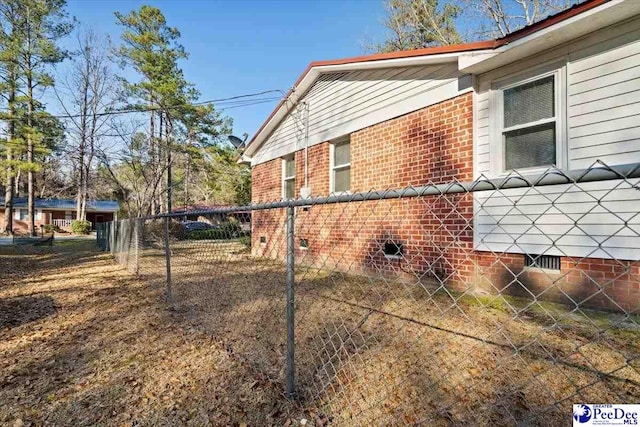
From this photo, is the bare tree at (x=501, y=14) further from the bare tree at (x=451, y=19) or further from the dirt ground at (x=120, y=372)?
the dirt ground at (x=120, y=372)

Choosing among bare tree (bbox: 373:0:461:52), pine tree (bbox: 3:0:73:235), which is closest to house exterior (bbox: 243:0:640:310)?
bare tree (bbox: 373:0:461:52)

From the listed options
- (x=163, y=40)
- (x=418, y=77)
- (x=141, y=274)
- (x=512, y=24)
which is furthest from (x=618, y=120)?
(x=163, y=40)

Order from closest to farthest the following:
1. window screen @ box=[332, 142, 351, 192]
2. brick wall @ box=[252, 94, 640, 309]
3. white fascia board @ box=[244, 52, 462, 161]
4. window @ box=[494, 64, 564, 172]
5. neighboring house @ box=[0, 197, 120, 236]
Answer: brick wall @ box=[252, 94, 640, 309]
window @ box=[494, 64, 564, 172]
white fascia board @ box=[244, 52, 462, 161]
window screen @ box=[332, 142, 351, 192]
neighboring house @ box=[0, 197, 120, 236]

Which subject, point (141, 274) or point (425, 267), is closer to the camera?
point (425, 267)

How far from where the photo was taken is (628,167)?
95cm

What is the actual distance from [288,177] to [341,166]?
2231mm

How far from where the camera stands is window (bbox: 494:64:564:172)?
156 inches

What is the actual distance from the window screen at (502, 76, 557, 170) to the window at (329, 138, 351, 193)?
318cm

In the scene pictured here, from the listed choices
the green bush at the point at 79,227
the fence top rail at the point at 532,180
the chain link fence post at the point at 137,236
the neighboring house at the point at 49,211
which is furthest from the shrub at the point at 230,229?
the neighboring house at the point at 49,211

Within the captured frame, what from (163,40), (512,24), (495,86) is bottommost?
(495,86)

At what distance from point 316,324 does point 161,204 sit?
2269 cm

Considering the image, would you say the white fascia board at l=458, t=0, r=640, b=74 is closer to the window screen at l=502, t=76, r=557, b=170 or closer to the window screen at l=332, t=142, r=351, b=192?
the window screen at l=502, t=76, r=557, b=170

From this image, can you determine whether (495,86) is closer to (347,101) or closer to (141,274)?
(347,101)

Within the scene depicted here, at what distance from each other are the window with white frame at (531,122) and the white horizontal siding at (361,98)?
32.1 inches
